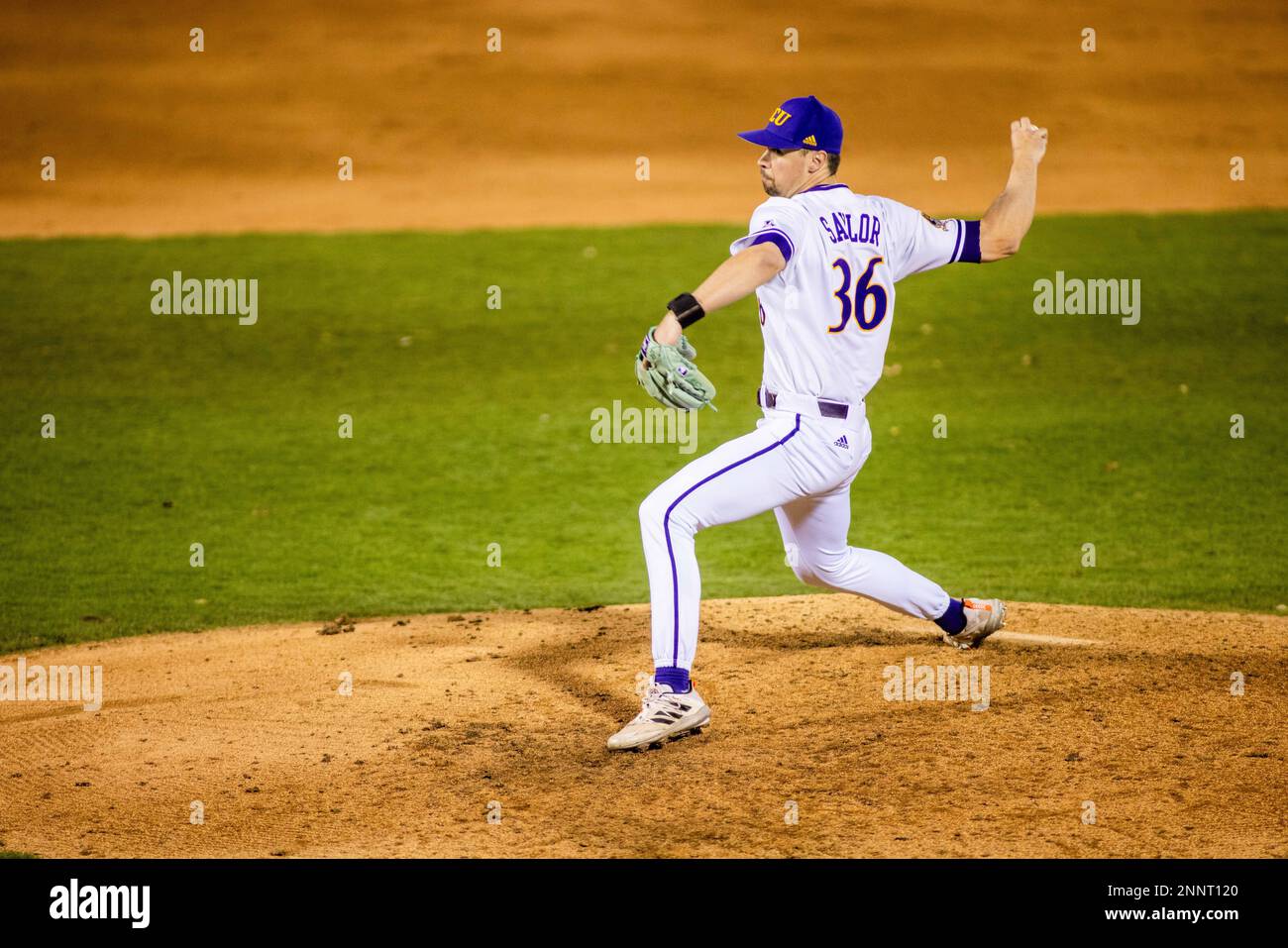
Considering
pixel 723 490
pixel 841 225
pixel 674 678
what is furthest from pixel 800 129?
pixel 674 678

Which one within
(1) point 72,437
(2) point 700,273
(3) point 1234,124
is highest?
(3) point 1234,124

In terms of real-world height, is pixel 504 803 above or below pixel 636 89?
below

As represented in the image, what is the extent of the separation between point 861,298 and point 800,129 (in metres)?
0.59

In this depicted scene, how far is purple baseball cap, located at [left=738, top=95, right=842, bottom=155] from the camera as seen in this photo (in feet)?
15.4

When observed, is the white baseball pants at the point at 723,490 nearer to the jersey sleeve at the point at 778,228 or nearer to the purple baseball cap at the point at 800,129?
the jersey sleeve at the point at 778,228

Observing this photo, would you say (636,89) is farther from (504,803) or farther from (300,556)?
(504,803)

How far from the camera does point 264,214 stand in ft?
50.8

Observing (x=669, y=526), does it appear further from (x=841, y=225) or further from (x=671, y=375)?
(x=841, y=225)

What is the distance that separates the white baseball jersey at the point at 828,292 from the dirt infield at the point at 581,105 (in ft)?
34.4

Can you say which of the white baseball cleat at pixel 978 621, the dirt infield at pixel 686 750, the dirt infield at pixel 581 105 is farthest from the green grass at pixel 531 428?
the white baseball cleat at pixel 978 621

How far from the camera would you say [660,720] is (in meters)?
4.63

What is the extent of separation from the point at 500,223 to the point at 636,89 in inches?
187

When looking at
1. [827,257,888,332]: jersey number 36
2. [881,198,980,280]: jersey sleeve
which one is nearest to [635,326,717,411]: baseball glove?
[827,257,888,332]: jersey number 36

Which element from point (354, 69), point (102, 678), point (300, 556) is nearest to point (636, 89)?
point (354, 69)
